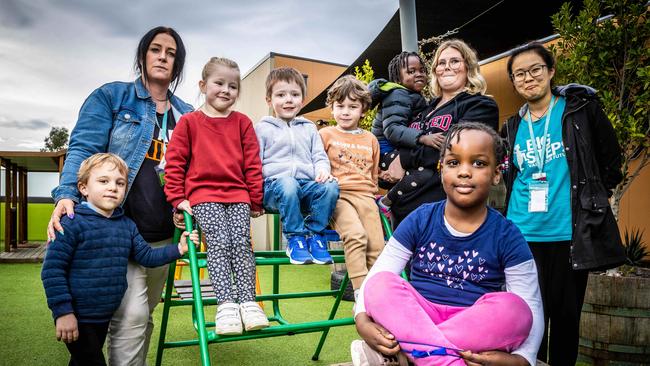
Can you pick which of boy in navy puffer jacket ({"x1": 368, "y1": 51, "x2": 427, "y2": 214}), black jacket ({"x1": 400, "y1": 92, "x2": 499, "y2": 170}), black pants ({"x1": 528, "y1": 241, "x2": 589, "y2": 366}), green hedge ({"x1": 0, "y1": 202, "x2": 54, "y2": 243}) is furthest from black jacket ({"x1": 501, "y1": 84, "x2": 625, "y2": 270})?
green hedge ({"x1": 0, "y1": 202, "x2": 54, "y2": 243})

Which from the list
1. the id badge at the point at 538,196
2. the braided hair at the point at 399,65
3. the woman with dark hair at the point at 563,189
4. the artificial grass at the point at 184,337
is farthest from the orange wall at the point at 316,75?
the id badge at the point at 538,196

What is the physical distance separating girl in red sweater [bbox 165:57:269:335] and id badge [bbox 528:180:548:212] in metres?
1.30

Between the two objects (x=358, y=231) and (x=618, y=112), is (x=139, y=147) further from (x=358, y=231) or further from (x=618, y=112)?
(x=618, y=112)

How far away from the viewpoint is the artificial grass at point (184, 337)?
2.98 m

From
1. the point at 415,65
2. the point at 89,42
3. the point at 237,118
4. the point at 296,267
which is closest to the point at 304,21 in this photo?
the point at 89,42

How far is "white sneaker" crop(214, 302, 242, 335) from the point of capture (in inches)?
63.6

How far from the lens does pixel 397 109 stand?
232 cm

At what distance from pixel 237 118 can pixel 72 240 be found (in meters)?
0.88

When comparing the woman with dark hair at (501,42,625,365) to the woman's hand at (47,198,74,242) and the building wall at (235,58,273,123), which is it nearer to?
the woman's hand at (47,198,74,242)

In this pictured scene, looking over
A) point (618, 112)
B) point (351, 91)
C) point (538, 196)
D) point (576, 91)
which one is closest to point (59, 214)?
point (351, 91)

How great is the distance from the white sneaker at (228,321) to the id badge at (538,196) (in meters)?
1.43

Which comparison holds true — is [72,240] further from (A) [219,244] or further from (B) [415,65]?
(B) [415,65]

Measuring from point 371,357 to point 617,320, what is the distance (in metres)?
2.25

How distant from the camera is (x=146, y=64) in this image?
7.15 feet
